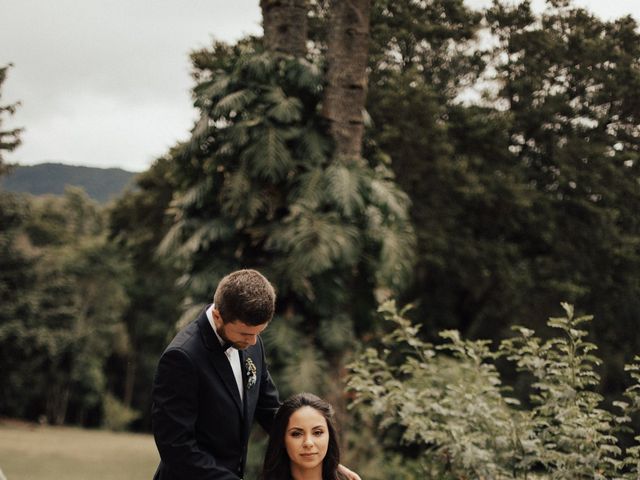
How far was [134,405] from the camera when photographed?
35.4 m

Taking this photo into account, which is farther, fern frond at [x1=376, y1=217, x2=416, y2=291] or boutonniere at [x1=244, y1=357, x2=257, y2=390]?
fern frond at [x1=376, y1=217, x2=416, y2=291]

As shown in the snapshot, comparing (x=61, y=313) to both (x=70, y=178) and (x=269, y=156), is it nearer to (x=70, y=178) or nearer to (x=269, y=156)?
(x=70, y=178)

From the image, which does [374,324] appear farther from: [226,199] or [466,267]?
[466,267]

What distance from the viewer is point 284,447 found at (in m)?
2.96

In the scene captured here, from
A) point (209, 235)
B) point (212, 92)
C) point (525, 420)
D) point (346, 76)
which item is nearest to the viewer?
point (525, 420)

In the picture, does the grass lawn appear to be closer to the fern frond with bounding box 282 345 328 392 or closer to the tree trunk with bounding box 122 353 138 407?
the fern frond with bounding box 282 345 328 392

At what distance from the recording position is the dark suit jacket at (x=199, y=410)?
2545 mm

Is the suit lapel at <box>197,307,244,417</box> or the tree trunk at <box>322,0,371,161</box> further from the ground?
the tree trunk at <box>322,0,371,161</box>

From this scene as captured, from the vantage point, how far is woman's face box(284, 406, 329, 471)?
2885 mm

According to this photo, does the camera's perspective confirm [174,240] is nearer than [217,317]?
No

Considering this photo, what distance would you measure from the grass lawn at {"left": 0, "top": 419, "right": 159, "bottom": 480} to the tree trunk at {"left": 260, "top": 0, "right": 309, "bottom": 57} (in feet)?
29.4

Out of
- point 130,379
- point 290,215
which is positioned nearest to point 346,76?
point 290,215

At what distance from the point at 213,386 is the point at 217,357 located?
105 mm

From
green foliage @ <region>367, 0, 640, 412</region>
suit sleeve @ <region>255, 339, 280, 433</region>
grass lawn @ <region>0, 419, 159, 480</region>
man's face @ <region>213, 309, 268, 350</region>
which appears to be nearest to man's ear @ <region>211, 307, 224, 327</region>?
man's face @ <region>213, 309, 268, 350</region>
